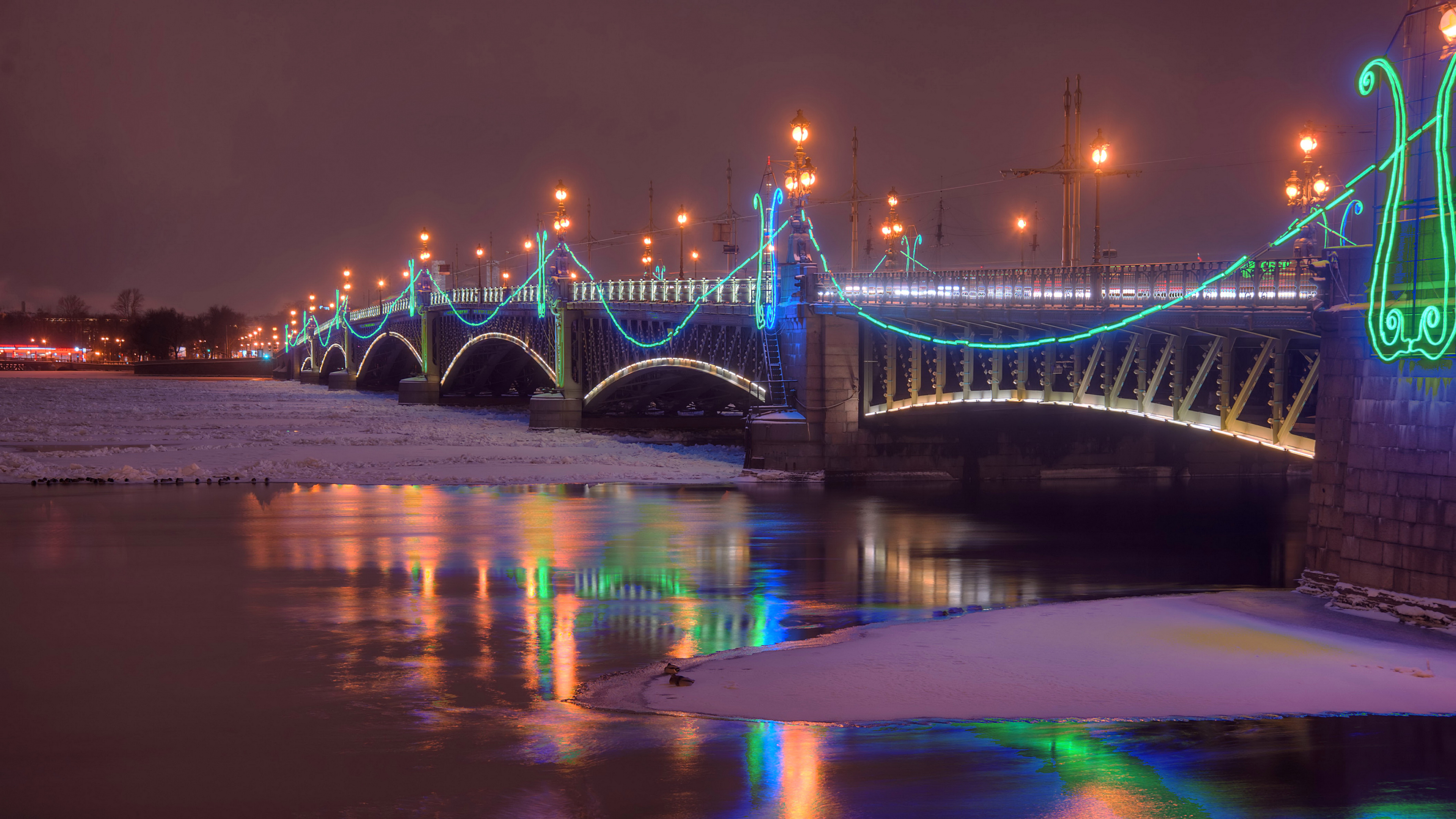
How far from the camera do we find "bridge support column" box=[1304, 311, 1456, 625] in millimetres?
16047

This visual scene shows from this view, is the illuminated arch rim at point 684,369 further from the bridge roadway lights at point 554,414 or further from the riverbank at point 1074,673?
the riverbank at point 1074,673

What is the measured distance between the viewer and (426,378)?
103250mm

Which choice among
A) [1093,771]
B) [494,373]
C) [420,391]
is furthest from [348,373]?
[1093,771]

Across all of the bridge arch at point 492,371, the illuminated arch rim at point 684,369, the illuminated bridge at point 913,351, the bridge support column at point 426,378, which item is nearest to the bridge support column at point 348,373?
the bridge support column at point 426,378

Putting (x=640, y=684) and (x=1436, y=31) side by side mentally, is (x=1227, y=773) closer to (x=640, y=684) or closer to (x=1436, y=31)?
(x=640, y=684)

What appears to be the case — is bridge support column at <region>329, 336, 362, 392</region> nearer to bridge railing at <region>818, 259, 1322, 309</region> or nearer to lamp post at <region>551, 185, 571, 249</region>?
lamp post at <region>551, 185, 571, 249</region>

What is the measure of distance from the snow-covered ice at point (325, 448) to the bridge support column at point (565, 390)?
3.81 feet

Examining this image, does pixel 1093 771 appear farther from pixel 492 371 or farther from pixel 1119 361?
pixel 492 371

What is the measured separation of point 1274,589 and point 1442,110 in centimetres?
800

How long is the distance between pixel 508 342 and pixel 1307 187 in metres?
63.3

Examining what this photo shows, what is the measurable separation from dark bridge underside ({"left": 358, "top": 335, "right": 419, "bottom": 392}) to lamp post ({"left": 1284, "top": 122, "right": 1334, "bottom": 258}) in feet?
348

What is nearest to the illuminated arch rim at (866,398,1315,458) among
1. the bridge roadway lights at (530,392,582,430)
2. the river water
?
the river water

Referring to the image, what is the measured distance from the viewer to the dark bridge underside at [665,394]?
6078 cm

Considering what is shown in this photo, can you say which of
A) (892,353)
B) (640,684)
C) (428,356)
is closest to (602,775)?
(640,684)
